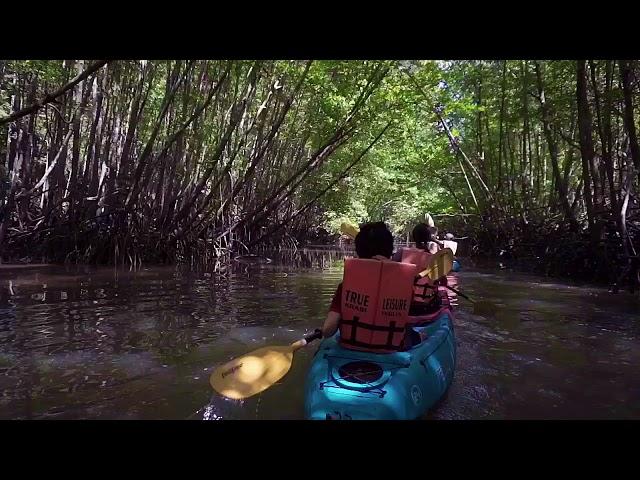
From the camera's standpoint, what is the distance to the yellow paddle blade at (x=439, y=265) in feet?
13.2

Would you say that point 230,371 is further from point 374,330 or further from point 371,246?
point 371,246

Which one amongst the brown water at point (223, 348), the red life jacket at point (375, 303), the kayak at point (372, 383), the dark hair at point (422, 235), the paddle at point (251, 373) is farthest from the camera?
the dark hair at point (422, 235)

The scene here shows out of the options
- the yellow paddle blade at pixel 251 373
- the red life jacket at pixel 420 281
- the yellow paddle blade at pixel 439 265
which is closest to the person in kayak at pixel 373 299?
the yellow paddle blade at pixel 251 373

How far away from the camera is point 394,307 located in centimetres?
289

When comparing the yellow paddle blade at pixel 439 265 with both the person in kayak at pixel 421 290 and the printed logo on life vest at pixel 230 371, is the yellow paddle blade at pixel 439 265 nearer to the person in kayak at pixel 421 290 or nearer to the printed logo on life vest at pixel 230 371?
the person in kayak at pixel 421 290

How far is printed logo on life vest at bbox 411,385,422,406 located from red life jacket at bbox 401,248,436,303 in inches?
56.4

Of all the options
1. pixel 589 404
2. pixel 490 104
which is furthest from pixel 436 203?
pixel 589 404

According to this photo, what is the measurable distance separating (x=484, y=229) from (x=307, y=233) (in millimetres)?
9028

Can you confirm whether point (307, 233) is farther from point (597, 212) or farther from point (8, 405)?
point (8, 405)

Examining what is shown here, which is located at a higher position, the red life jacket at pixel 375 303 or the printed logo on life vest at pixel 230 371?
the red life jacket at pixel 375 303

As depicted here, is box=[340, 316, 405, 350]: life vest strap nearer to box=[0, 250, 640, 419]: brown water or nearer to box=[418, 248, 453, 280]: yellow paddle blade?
box=[0, 250, 640, 419]: brown water

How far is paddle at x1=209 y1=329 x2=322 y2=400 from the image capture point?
2.73m

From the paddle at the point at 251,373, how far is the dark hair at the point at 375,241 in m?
0.57
